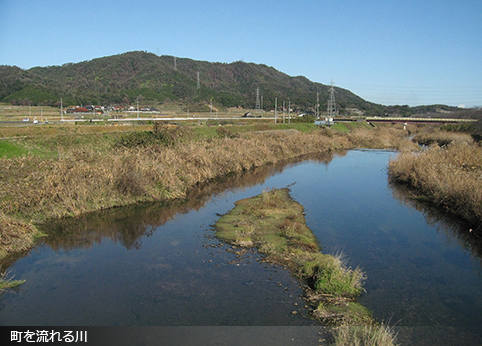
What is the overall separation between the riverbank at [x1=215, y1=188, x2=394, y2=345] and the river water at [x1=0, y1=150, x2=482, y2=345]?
0.46 m

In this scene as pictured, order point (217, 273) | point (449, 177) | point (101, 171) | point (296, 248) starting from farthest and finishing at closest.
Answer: point (449, 177)
point (101, 171)
point (296, 248)
point (217, 273)

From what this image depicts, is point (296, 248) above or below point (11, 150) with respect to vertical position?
below

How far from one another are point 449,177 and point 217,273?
52.5 feet

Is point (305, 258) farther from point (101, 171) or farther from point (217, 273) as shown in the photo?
point (101, 171)

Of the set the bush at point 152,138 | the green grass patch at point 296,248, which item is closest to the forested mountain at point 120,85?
the bush at point 152,138

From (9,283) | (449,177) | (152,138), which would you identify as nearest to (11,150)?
(152,138)

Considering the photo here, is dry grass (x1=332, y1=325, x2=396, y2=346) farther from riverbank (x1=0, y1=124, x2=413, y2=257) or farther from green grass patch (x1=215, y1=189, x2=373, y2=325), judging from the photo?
riverbank (x1=0, y1=124, x2=413, y2=257)

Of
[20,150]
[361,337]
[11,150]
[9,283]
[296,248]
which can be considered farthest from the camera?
[20,150]

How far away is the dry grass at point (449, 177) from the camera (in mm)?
17969

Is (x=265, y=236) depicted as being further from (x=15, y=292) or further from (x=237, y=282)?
(x=15, y=292)

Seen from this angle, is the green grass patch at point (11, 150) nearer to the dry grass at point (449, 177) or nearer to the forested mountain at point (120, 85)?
the dry grass at point (449, 177)

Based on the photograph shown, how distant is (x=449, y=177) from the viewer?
20.8 m

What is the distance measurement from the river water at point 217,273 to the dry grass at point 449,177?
3.62 ft

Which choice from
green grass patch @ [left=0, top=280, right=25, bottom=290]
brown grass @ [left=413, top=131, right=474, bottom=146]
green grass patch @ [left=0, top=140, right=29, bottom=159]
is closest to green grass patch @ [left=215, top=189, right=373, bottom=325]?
green grass patch @ [left=0, top=280, right=25, bottom=290]
